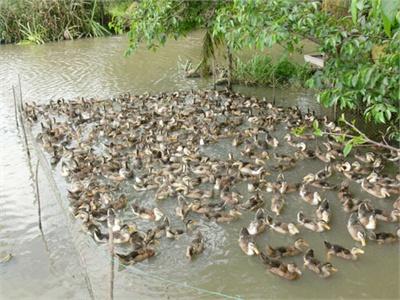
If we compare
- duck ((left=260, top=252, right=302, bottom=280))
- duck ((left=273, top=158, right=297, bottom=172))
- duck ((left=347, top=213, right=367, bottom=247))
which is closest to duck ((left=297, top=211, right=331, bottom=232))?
duck ((left=347, top=213, right=367, bottom=247))

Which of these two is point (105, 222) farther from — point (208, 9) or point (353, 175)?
point (208, 9)

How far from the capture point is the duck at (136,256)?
6.11 metres

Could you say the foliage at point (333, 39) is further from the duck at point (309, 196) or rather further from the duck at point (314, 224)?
the duck at point (314, 224)

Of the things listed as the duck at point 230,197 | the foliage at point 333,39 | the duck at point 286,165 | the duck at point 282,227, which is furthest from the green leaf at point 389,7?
the duck at point 286,165

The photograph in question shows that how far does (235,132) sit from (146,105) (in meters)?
3.21

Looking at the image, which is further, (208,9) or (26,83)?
(26,83)

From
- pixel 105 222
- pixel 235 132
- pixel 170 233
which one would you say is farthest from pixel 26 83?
pixel 170 233

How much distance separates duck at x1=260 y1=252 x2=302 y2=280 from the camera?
5.68 m

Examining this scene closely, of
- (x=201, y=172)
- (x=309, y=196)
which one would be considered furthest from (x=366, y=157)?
(x=201, y=172)

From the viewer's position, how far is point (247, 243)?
634 cm

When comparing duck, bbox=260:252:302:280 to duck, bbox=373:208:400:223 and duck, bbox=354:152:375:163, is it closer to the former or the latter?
duck, bbox=373:208:400:223

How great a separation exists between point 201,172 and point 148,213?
1.66 m

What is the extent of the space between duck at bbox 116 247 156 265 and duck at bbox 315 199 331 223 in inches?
96.1

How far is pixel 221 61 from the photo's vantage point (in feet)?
55.1
